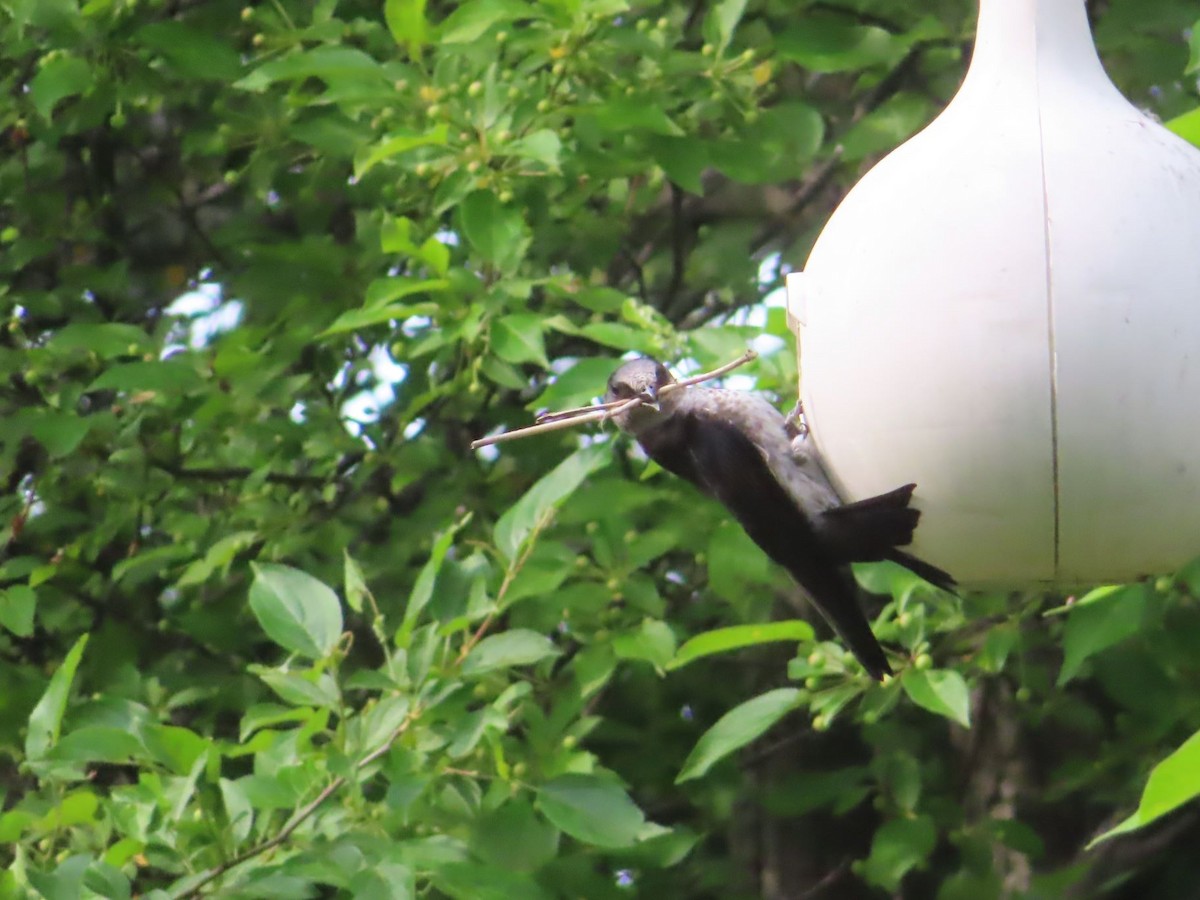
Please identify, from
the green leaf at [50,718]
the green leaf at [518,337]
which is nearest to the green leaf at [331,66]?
the green leaf at [518,337]

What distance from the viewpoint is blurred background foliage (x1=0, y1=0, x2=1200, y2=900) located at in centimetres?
243

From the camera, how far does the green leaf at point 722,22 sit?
2775 mm

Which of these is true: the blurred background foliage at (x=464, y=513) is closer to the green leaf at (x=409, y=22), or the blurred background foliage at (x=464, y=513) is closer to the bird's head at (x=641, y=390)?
the green leaf at (x=409, y=22)

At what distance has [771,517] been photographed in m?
1.87

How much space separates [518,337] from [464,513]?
0.74 metres

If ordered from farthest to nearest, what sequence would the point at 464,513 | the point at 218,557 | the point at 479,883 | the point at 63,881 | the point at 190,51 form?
the point at 464,513, the point at 218,557, the point at 190,51, the point at 479,883, the point at 63,881

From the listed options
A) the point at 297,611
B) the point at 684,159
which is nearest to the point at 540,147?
the point at 684,159

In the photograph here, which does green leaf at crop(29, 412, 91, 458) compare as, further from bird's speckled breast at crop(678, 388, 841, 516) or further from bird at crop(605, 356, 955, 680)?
bird's speckled breast at crop(678, 388, 841, 516)

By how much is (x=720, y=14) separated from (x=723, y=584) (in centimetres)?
93

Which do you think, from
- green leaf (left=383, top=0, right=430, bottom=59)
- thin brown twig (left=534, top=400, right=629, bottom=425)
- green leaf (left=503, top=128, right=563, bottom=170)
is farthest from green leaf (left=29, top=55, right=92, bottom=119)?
thin brown twig (left=534, top=400, right=629, bottom=425)

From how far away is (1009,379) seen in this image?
1.58 m

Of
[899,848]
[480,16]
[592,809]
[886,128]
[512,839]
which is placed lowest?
[899,848]

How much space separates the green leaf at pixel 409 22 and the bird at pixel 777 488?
2.81 ft

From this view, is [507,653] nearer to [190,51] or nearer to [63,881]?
[63,881]
